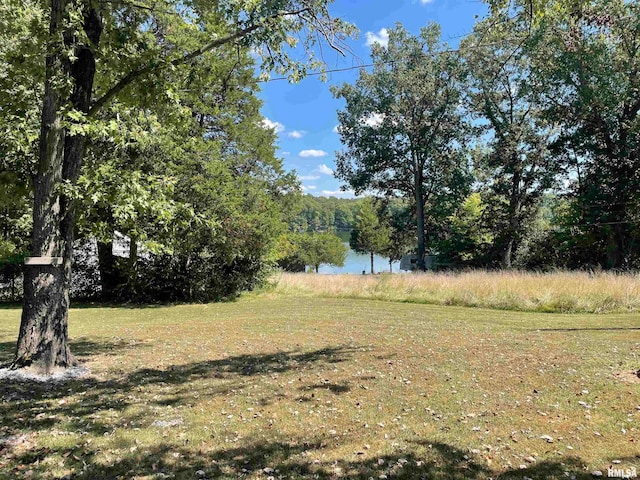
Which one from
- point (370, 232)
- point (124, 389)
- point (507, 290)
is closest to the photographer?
point (124, 389)

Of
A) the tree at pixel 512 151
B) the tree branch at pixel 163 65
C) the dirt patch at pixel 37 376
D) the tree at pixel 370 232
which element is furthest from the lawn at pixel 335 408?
the tree at pixel 370 232

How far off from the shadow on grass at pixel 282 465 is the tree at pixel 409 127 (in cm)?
2930

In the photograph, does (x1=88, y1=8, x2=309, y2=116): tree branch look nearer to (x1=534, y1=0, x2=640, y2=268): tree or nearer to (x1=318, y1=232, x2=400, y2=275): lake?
(x1=534, y1=0, x2=640, y2=268): tree

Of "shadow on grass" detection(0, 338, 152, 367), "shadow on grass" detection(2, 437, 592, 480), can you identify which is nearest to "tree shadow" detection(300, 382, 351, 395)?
"shadow on grass" detection(2, 437, 592, 480)

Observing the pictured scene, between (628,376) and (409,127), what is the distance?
27.6m

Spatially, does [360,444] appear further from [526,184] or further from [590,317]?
[526,184]

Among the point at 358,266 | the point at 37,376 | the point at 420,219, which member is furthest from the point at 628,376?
the point at 358,266

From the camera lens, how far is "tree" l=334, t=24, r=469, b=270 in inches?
1182

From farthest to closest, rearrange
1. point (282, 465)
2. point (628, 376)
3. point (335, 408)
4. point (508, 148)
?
point (508, 148) → point (628, 376) → point (335, 408) → point (282, 465)

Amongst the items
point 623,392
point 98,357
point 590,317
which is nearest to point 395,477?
point 623,392

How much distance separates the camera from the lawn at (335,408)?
332cm

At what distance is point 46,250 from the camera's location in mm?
5562

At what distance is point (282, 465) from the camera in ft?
10.9

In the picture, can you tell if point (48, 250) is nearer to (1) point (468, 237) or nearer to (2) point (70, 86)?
(2) point (70, 86)
